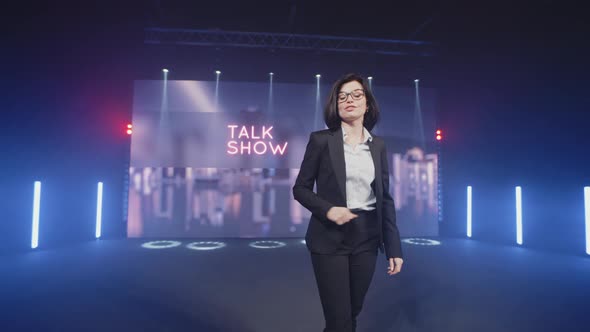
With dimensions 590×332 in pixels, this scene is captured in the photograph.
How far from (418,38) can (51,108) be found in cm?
708

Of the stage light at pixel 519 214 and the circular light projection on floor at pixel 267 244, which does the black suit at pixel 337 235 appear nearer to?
the circular light projection on floor at pixel 267 244

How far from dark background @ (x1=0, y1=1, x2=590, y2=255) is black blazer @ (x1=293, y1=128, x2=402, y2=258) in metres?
4.63

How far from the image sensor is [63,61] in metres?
5.13

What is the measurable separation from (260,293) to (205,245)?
282 centimetres

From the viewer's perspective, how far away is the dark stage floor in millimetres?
2404

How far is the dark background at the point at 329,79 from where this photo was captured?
473cm

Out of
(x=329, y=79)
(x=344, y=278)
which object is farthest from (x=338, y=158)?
(x=329, y=79)

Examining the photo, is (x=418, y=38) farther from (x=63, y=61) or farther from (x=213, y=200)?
(x=63, y=61)

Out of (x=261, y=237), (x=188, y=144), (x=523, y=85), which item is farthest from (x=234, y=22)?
(x=523, y=85)

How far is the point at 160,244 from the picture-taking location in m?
5.58

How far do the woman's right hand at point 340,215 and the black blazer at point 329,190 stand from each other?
0.12 ft

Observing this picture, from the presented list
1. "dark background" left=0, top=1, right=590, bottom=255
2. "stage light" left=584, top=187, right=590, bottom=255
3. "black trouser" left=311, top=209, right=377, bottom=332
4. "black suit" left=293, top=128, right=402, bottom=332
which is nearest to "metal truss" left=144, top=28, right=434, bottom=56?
"dark background" left=0, top=1, right=590, bottom=255

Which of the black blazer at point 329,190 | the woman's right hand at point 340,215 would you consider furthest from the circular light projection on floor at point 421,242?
the woman's right hand at point 340,215

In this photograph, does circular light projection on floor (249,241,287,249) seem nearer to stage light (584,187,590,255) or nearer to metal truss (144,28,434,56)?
metal truss (144,28,434,56)
